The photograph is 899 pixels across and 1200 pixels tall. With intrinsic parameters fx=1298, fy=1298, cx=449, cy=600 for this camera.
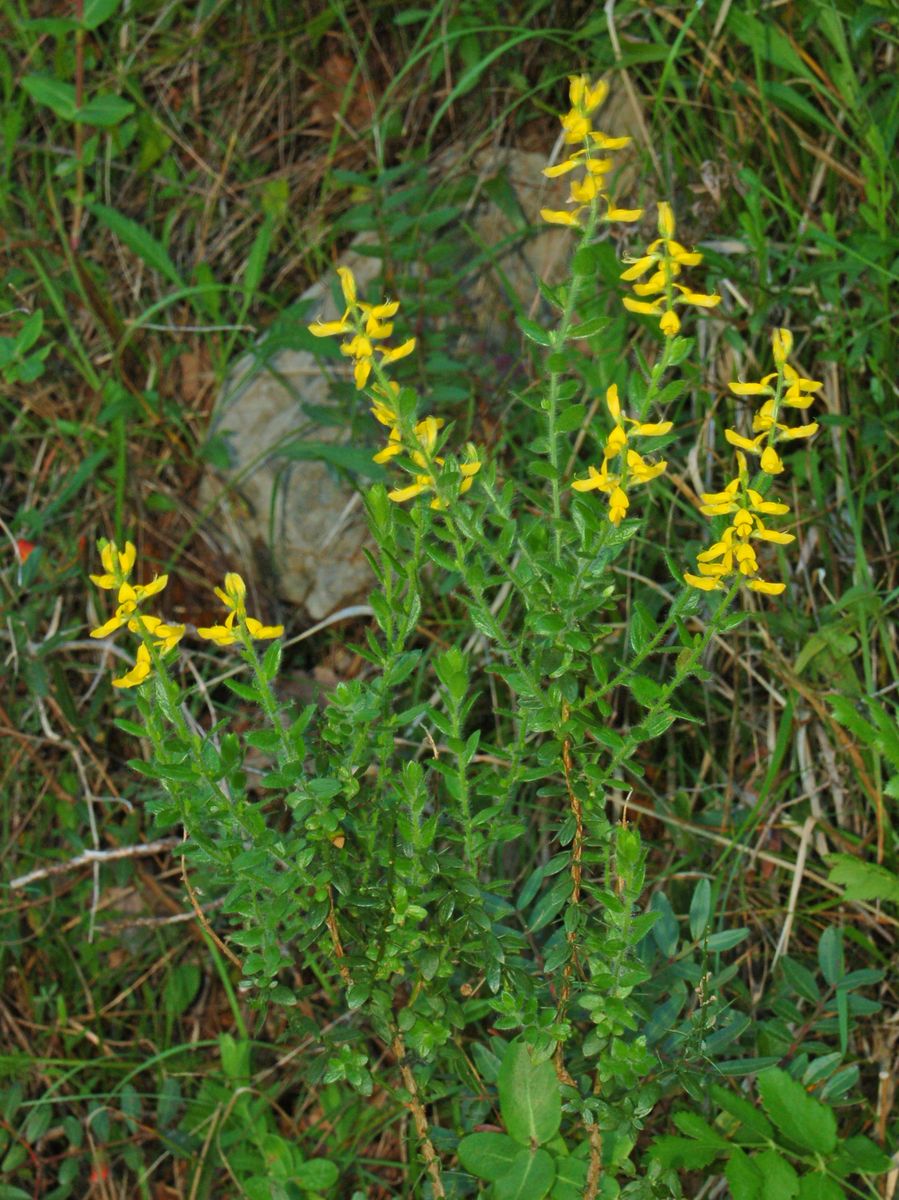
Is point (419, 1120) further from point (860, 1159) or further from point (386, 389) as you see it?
point (386, 389)

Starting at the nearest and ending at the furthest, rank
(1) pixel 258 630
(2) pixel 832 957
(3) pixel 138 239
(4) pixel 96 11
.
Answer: (1) pixel 258 630, (2) pixel 832 957, (4) pixel 96 11, (3) pixel 138 239

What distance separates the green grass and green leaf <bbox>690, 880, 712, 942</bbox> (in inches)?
8.9

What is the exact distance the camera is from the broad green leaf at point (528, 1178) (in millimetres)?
1862

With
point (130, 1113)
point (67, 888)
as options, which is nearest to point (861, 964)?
point (130, 1113)

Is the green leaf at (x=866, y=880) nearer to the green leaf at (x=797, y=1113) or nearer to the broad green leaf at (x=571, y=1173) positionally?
the green leaf at (x=797, y=1113)

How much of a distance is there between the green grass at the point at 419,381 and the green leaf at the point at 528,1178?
162mm

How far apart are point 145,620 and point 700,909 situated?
101 centimetres

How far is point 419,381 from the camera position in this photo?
294cm

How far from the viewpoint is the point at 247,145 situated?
11.4 feet

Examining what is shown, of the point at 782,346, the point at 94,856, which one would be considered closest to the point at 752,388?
the point at 782,346

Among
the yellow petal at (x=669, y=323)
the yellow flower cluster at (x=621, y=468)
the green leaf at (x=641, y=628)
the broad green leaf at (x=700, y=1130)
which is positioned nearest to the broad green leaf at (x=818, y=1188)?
the broad green leaf at (x=700, y=1130)

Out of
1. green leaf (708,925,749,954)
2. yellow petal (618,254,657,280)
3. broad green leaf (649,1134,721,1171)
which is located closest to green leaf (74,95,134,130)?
yellow petal (618,254,657,280)

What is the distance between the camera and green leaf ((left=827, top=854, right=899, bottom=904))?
2.08 meters

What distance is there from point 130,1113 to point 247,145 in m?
2.42
